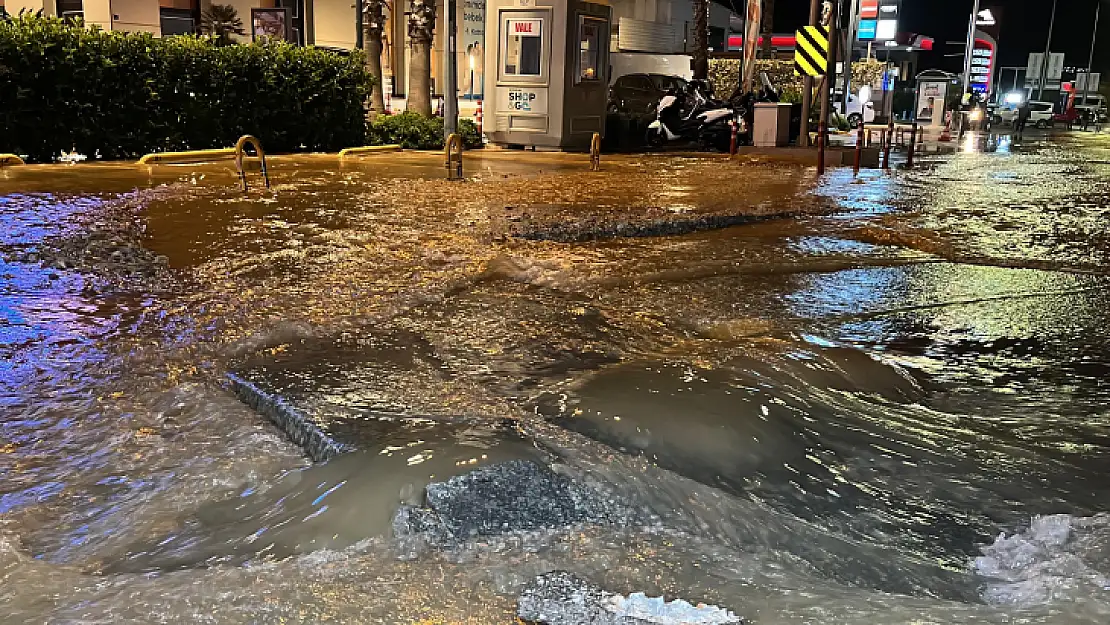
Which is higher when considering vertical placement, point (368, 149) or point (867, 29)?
point (867, 29)

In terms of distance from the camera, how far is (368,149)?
17531 millimetres

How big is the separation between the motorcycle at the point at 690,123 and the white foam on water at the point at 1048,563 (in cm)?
1860

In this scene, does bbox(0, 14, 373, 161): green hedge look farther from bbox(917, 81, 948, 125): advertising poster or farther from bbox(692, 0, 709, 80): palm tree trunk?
bbox(917, 81, 948, 125): advertising poster

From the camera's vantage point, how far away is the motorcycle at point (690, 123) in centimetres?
2147

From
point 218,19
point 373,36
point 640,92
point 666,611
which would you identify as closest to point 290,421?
point 666,611

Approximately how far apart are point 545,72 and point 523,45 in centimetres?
76

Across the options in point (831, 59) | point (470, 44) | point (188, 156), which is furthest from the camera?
point (470, 44)

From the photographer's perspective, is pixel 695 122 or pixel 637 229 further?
pixel 695 122

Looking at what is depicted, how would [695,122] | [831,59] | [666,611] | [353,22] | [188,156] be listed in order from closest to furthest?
[666,611]
[188,156]
[831,59]
[695,122]
[353,22]

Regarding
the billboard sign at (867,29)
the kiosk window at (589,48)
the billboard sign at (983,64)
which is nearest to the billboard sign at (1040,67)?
the billboard sign at (983,64)

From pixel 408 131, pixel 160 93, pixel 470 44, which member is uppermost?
pixel 470 44

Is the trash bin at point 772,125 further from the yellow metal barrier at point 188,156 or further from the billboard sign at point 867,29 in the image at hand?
the billboard sign at point 867,29

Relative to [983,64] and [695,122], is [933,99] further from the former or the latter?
[983,64]

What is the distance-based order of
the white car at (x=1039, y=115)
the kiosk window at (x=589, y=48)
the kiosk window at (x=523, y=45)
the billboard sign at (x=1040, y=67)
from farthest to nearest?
1. the billboard sign at (x=1040, y=67)
2. the white car at (x=1039, y=115)
3. the kiosk window at (x=589, y=48)
4. the kiosk window at (x=523, y=45)
